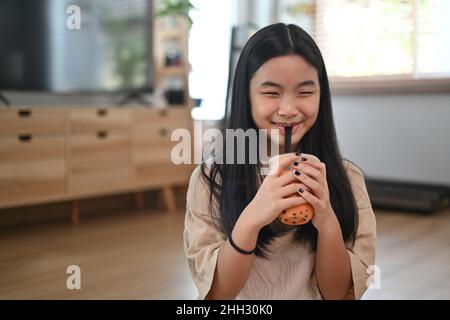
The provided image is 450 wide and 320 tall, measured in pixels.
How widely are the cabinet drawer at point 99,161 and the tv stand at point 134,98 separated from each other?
0.81 ft

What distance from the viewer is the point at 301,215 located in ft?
1.46

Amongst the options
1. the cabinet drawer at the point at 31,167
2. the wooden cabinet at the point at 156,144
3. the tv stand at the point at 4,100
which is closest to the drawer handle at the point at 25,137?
the cabinet drawer at the point at 31,167

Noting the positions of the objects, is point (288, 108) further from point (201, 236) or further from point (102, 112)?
point (102, 112)

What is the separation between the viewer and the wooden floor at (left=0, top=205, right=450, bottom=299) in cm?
128

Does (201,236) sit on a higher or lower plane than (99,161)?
A: higher

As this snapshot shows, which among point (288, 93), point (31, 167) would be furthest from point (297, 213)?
point (31, 167)

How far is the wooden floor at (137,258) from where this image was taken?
1.28 m

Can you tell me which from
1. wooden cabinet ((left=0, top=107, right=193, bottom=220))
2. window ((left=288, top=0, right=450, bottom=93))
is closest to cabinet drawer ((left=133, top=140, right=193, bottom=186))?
wooden cabinet ((left=0, top=107, right=193, bottom=220))

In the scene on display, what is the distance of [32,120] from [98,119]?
1.04ft

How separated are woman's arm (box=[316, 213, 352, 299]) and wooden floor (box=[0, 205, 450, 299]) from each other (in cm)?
50

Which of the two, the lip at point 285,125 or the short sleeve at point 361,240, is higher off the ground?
the lip at point 285,125

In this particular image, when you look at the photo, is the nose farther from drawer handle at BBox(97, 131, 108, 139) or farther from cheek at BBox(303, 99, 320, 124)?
drawer handle at BBox(97, 131, 108, 139)

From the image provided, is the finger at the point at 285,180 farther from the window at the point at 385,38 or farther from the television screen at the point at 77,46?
the television screen at the point at 77,46

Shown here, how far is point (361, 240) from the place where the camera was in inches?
22.2
